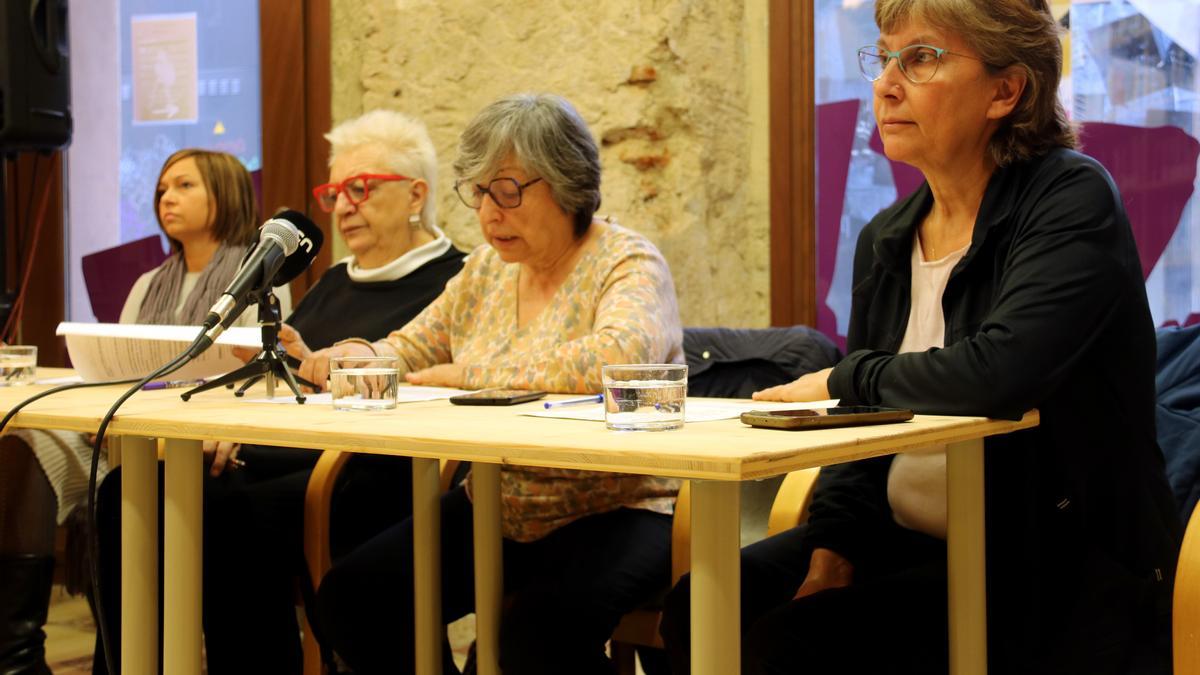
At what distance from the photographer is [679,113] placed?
11.6 feet

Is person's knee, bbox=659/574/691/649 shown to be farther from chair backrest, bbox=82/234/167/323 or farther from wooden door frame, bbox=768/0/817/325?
chair backrest, bbox=82/234/167/323

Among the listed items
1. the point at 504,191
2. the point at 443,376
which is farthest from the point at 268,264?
the point at 504,191

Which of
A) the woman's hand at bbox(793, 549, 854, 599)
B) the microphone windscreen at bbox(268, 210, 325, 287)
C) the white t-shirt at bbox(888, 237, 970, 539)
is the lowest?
the woman's hand at bbox(793, 549, 854, 599)

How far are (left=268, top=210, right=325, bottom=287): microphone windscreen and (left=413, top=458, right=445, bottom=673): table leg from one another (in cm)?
40

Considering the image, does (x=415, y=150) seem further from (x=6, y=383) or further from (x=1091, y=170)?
(x=1091, y=170)

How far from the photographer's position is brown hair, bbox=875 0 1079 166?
1754mm

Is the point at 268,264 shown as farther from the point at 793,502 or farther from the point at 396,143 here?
the point at 396,143

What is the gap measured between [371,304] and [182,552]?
1.32m

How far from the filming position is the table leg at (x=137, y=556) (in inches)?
73.0

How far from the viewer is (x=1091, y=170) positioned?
166 cm

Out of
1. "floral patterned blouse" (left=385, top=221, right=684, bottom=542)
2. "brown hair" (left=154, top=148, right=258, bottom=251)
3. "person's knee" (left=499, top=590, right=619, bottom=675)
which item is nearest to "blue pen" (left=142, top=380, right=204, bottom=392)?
"floral patterned blouse" (left=385, top=221, right=684, bottom=542)

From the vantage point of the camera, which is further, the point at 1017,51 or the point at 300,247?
the point at 300,247

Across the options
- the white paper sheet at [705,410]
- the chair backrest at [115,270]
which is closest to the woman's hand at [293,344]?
the white paper sheet at [705,410]

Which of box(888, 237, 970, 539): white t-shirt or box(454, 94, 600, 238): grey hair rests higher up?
box(454, 94, 600, 238): grey hair
